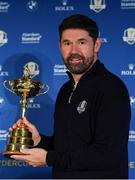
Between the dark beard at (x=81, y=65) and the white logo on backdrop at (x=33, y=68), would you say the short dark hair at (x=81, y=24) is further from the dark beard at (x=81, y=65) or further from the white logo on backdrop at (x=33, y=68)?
the white logo on backdrop at (x=33, y=68)

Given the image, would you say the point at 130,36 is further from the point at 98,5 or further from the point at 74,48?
the point at 74,48

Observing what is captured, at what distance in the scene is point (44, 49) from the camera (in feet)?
8.88

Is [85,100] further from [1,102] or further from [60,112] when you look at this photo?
[1,102]

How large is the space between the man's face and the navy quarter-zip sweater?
0.04m

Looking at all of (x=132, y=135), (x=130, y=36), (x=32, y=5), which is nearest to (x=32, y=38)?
(x=32, y=5)

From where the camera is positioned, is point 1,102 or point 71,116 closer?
point 71,116

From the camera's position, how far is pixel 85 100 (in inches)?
70.9

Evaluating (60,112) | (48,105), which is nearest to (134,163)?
(48,105)

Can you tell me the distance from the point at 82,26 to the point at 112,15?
2.81 ft

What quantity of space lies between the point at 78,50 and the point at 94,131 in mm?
361

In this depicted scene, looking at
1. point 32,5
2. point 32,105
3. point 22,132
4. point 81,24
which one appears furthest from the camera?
point 32,5

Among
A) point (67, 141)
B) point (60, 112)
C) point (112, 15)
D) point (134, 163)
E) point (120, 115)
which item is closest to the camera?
point (120, 115)

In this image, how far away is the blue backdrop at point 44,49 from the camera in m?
2.62

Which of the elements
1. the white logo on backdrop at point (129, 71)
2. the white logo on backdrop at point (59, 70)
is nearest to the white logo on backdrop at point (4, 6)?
the white logo on backdrop at point (59, 70)
